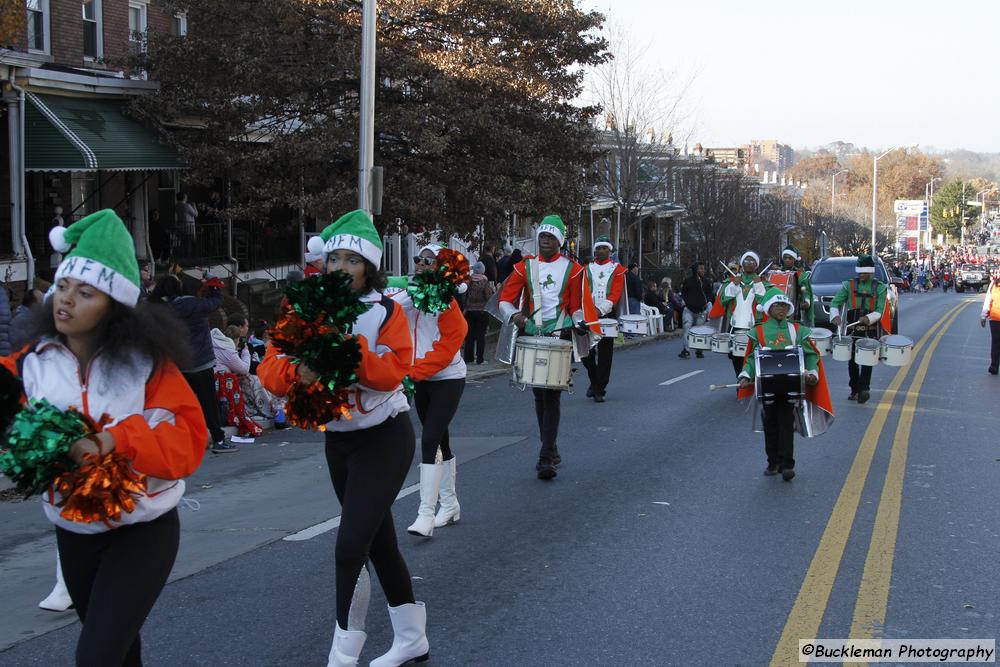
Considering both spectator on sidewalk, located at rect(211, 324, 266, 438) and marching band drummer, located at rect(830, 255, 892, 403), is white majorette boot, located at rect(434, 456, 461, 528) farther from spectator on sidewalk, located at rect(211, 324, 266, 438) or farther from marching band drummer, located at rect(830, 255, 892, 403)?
marching band drummer, located at rect(830, 255, 892, 403)

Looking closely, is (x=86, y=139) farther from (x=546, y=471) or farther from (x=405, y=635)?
(x=405, y=635)

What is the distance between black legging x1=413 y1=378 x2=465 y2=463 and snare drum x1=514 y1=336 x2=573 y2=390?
181 centimetres

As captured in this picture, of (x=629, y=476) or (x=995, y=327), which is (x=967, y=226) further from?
(x=629, y=476)

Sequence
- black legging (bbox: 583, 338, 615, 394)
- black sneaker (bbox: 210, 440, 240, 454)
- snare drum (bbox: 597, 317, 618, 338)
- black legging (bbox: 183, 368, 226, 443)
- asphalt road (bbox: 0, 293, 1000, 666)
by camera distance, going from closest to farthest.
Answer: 1. asphalt road (bbox: 0, 293, 1000, 666)
2. black legging (bbox: 183, 368, 226, 443)
3. black sneaker (bbox: 210, 440, 240, 454)
4. snare drum (bbox: 597, 317, 618, 338)
5. black legging (bbox: 583, 338, 615, 394)

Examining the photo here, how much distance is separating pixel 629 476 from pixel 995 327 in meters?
10.8

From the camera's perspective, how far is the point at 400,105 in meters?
20.9

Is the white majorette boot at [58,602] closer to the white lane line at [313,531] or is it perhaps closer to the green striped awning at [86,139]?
the white lane line at [313,531]

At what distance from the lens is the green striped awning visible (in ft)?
56.3

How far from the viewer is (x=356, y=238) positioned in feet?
16.8

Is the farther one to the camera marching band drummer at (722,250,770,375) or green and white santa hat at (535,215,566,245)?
marching band drummer at (722,250,770,375)

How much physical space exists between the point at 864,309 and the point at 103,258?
1226cm

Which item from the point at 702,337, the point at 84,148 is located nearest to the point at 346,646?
the point at 702,337

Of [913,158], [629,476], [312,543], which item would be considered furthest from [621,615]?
[913,158]

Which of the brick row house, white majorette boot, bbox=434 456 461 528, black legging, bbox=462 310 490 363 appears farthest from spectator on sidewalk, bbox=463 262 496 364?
white majorette boot, bbox=434 456 461 528
